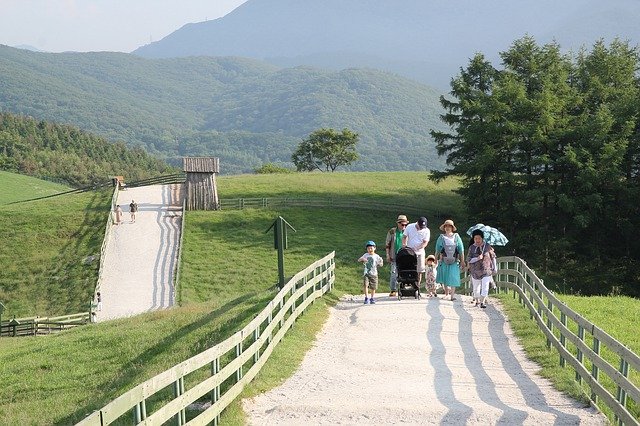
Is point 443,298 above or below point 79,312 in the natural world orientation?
above

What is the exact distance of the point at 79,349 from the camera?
56.5 ft

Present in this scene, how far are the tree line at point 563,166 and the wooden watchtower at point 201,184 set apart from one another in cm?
1599

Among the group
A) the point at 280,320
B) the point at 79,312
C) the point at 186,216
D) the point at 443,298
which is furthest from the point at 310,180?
the point at 280,320

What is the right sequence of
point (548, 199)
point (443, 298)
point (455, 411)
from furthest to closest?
1. point (548, 199)
2. point (443, 298)
3. point (455, 411)

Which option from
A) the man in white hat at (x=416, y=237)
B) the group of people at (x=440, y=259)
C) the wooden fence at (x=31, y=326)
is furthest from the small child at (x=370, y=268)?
the wooden fence at (x=31, y=326)

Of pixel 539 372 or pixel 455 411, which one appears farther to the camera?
pixel 539 372

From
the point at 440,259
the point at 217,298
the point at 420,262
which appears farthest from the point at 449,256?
the point at 217,298

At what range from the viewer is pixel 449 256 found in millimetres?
20172

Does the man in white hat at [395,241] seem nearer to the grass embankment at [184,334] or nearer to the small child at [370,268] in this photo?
the small child at [370,268]

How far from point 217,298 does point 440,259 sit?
1398 centimetres

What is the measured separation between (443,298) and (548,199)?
23157mm

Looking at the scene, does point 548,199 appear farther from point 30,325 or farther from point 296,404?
point 296,404

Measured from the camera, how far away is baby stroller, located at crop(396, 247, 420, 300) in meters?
19.4

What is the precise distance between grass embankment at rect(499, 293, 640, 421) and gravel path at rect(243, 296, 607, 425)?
0.81ft
